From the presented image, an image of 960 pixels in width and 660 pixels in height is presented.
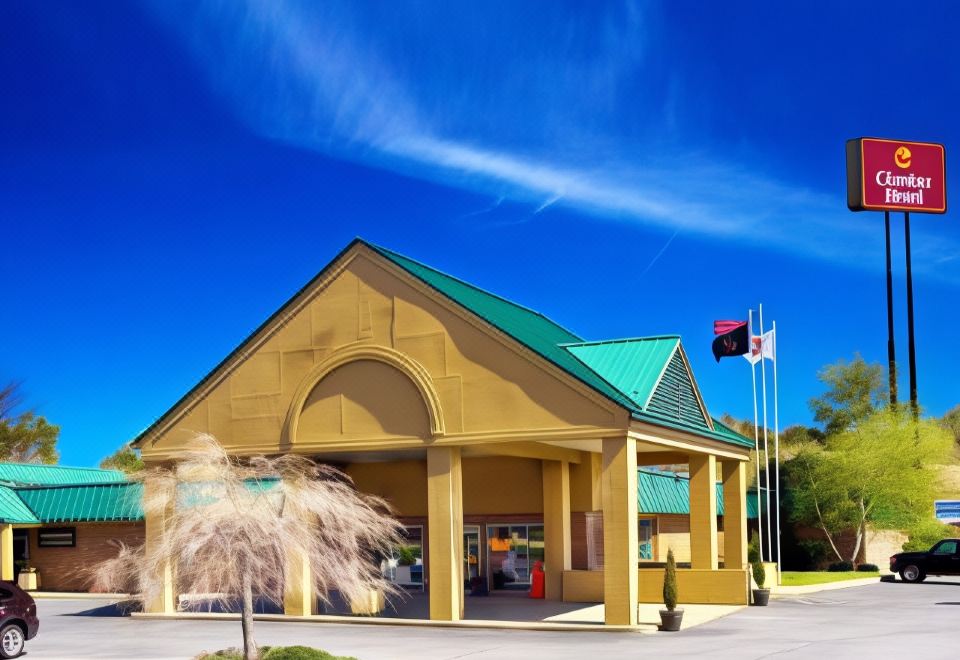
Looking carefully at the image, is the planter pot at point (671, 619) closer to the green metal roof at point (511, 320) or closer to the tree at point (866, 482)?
the green metal roof at point (511, 320)

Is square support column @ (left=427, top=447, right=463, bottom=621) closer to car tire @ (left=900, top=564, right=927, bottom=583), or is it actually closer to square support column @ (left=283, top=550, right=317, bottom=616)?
square support column @ (left=283, top=550, right=317, bottom=616)

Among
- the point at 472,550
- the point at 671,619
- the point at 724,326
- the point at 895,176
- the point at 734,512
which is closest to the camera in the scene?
the point at 671,619

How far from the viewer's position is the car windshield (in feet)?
156

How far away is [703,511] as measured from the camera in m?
38.1

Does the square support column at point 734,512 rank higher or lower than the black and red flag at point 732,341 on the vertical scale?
lower

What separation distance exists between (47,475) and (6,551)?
374 inches

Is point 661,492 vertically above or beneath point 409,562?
above

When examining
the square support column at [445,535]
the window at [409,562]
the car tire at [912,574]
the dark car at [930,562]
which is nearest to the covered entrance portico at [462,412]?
the square support column at [445,535]

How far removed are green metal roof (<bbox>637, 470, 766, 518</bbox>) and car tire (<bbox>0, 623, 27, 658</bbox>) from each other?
24.7 metres

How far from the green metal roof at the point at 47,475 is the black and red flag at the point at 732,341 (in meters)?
25.1

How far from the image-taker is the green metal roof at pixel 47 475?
53062mm

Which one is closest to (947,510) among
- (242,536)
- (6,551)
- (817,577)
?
(817,577)

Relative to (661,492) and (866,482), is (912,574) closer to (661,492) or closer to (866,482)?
(866,482)

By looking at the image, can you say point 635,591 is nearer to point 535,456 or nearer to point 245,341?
point 535,456
